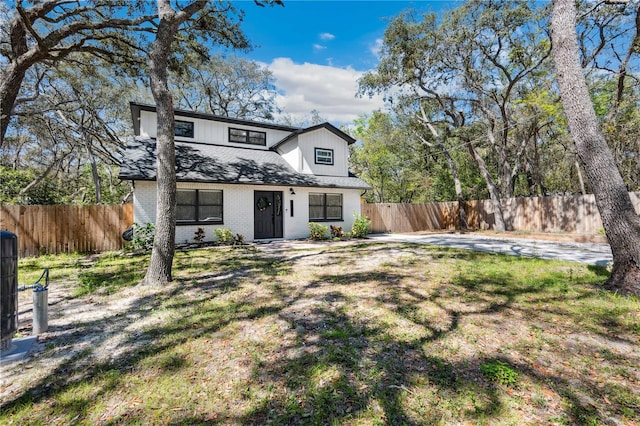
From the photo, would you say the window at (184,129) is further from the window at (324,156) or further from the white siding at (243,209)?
the window at (324,156)

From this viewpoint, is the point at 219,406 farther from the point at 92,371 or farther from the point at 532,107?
the point at 532,107

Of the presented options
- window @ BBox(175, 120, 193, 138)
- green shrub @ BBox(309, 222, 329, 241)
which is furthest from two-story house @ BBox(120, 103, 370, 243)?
green shrub @ BBox(309, 222, 329, 241)

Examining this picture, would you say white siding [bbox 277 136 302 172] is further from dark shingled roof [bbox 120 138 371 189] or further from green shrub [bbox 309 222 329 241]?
green shrub [bbox 309 222 329 241]

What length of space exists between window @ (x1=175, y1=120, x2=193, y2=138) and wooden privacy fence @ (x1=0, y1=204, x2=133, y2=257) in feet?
13.0

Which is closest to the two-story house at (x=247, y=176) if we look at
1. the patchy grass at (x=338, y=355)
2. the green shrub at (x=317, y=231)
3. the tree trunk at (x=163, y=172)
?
the green shrub at (x=317, y=231)

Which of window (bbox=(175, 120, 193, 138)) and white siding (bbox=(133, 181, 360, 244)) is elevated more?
window (bbox=(175, 120, 193, 138))

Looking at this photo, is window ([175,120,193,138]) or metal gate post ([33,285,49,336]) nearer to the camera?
metal gate post ([33,285,49,336])

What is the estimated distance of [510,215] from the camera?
54.0 feet

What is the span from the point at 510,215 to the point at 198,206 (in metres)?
16.7

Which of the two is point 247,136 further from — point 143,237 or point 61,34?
point 61,34

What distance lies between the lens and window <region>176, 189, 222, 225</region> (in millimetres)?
10758

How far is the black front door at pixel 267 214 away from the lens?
12273 millimetres

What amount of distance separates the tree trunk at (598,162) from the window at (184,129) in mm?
12621

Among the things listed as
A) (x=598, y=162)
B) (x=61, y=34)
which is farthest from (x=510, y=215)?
(x=61, y=34)
